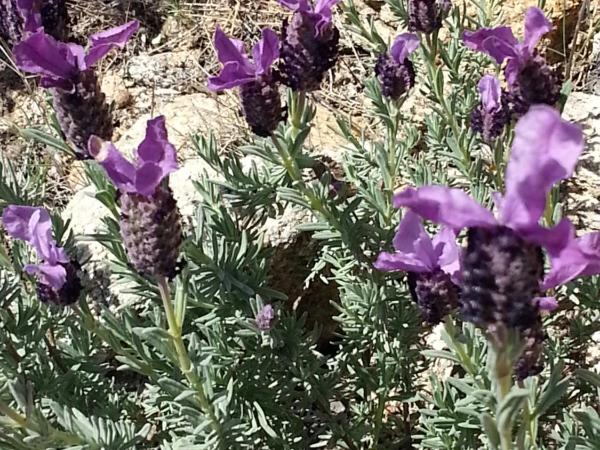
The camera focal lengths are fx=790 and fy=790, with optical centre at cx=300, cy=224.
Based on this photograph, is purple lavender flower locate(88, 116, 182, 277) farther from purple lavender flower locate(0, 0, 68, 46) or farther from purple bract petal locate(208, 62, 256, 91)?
purple lavender flower locate(0, 0, 68, 46)

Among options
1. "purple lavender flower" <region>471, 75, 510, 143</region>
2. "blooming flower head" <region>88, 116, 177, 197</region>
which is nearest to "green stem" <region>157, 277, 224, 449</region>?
"blooming flower head" <region>88, 116, 177, 197</region>

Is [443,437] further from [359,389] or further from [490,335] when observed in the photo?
[490,335]

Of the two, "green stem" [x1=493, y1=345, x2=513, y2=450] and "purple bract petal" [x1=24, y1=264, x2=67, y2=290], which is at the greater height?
"green stem" [x1=493, y1=345, x2=513, y2=450]

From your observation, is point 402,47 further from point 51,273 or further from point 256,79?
point 51,273

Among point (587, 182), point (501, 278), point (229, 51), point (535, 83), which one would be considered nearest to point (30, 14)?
point (229, 51)

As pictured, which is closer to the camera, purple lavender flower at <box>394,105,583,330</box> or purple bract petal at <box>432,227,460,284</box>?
purple lavender flower at <box>394,105,583,330</box>

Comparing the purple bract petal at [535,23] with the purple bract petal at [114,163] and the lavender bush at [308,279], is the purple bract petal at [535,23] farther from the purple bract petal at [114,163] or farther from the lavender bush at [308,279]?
the purple bract petal at [114,163]

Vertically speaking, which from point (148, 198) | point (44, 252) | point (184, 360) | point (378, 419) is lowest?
point (378, 419)
